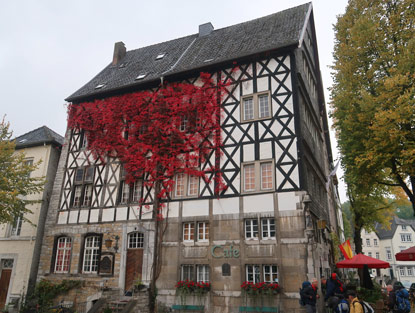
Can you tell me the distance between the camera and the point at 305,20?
A: 1661 centimetres

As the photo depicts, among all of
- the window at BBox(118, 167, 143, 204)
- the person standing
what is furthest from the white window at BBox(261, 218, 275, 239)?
the window at BBox(118, 167, 143, 204)

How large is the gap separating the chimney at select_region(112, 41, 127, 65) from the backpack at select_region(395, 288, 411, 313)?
20279mm

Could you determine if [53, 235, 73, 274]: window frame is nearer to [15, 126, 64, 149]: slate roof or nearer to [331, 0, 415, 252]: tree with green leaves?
[15, 126, 64, 149]: slate roof

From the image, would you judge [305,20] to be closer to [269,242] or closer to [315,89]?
[315,89]

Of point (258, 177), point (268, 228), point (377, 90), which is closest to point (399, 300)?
point (268, 228)

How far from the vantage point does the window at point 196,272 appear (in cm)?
1338

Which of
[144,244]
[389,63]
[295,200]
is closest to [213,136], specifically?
[295,200]

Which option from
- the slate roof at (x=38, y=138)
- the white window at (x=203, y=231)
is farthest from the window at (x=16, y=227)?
the white window at (x=203, y=231)

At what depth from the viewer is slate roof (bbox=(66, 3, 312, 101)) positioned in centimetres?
1580

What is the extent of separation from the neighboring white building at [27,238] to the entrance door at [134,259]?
5963mm

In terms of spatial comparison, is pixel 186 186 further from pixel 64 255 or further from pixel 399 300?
pixel 399 300

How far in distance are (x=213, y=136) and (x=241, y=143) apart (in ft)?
4.57

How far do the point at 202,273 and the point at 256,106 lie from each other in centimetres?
734

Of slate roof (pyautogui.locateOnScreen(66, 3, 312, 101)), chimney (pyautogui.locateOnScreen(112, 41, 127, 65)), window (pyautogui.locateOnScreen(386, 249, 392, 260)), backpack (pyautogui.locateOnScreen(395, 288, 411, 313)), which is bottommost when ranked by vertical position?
backpack (pyautogui.locateOnScreen(395, 288, 411, 313))
